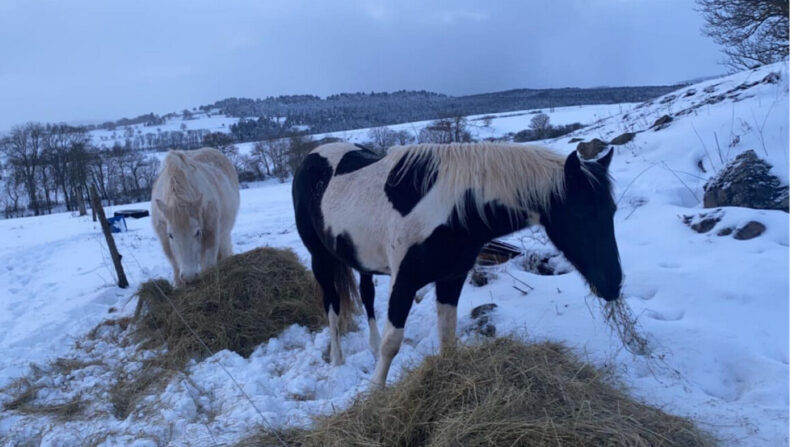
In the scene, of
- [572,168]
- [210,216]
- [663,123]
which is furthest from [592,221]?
[663,123]

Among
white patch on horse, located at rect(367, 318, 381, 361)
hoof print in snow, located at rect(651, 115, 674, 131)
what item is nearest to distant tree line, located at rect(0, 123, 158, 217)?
hoof print in snow, located at rect(651, 115, 674, 131)

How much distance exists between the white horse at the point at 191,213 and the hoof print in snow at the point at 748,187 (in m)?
5.74

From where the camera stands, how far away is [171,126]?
3452 inches

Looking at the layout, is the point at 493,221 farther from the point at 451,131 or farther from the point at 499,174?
the point at 451,131

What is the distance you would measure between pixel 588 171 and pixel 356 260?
1633mm

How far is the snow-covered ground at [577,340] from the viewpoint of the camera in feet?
8.41

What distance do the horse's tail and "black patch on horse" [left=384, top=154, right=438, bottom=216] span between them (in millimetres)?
1286

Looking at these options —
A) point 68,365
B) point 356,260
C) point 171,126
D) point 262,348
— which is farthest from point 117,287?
point 171,126

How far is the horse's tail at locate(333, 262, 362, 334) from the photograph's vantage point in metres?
3.83

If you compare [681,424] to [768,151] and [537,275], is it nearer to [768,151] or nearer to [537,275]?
[537,275]

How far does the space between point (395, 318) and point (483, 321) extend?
1.24 meters

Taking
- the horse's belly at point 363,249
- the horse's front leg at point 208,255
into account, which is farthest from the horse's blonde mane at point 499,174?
the horse's front leg at point 208,255

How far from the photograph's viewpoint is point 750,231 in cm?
414

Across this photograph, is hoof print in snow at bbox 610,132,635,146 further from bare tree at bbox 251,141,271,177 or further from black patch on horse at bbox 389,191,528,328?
bare tree at bbox 251,141,271,177
